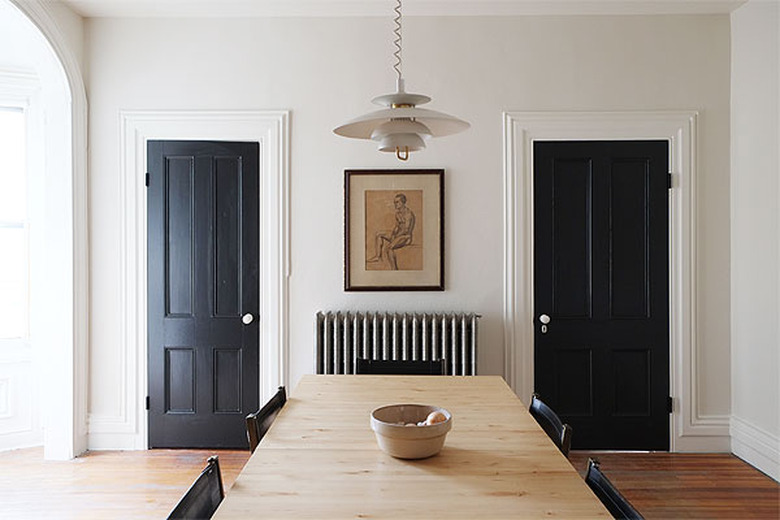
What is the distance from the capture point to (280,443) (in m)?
1.82

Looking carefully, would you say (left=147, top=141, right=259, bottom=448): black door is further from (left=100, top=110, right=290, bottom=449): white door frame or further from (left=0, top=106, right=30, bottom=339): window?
(left=0, top=106, right=30, bottom=339): window

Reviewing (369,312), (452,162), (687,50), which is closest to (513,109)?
(452,162)

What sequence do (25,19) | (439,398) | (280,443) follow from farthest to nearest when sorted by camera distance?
(25,19) < (439,398) < (280,443)

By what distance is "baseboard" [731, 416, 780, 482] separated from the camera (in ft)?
10.9

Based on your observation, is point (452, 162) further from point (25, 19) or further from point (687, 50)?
point (25, 19)

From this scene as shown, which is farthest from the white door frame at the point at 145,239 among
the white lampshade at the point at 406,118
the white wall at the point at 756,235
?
the white wall at the point at 756,235

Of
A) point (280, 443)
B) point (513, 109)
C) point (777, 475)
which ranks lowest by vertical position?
point (777, 475)

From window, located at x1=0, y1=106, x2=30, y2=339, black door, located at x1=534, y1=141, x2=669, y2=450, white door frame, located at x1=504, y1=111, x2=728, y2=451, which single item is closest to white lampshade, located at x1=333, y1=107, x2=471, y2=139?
white door frame, located at x1=504, y1=111, x2=728, y2=451

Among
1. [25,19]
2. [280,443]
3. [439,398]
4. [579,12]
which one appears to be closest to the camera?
[280,443]

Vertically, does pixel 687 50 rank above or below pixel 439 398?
above

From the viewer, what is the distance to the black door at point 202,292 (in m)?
3.78

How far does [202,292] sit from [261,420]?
6.56 feet

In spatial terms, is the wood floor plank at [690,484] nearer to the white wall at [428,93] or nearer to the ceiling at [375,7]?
the white wall at [428,93]

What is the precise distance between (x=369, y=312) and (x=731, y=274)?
7.94 ft
